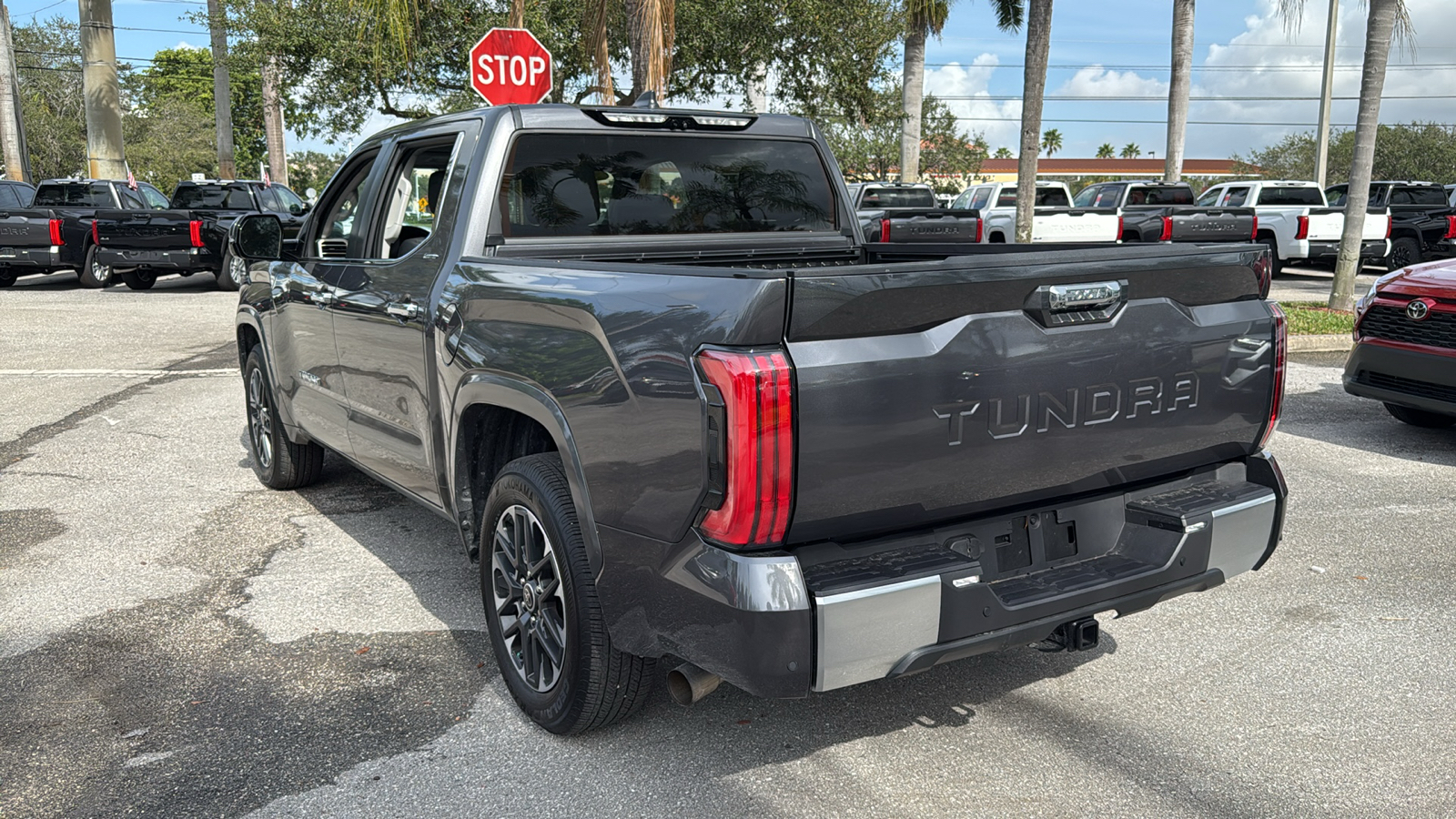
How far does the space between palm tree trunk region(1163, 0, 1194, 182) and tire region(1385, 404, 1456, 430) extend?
19458 mm

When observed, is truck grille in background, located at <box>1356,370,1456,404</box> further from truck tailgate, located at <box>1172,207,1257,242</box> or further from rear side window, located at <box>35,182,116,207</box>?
rear side window, located at <box>35,182,116,207</box>

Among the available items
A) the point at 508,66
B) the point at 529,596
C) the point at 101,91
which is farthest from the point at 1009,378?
the point at 101,91

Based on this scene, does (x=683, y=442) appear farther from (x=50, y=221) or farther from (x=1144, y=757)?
(x=50, y=221)

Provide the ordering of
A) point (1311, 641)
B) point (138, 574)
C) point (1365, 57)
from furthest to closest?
point (1365, 57), point (138, 574), point (1311, 641)

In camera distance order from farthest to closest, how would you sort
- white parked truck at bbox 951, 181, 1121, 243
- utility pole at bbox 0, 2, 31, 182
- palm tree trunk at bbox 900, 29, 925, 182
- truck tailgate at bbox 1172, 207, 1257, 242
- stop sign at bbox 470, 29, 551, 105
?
utility pole at bbox 0, 2, 31, 182
palm tree trunk at bbox 900, 29, 925, 182
white parked truck at bbox 951, 181, 1121, 243
truck tailgate at bbox 1172, 207, 1257, 242
stop sign at bbox 470, 29, 551, 105

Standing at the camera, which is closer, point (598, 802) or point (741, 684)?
point (741, 684)

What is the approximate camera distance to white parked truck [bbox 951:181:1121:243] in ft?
59.6

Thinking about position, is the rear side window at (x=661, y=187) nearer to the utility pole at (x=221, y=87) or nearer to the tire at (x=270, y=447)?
the tire at (x=270, y=447)

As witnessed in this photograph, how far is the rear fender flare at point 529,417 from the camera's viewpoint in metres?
3.11

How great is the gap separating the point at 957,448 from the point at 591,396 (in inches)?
37.2

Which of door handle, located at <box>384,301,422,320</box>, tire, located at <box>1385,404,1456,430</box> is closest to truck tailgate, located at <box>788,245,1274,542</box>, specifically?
door handle, located at <box>384,301,422,320</box>

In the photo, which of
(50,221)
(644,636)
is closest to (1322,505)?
(644,636)

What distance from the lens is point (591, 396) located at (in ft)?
9.95

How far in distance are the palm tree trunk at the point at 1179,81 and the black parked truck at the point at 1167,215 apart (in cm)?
A: 272
